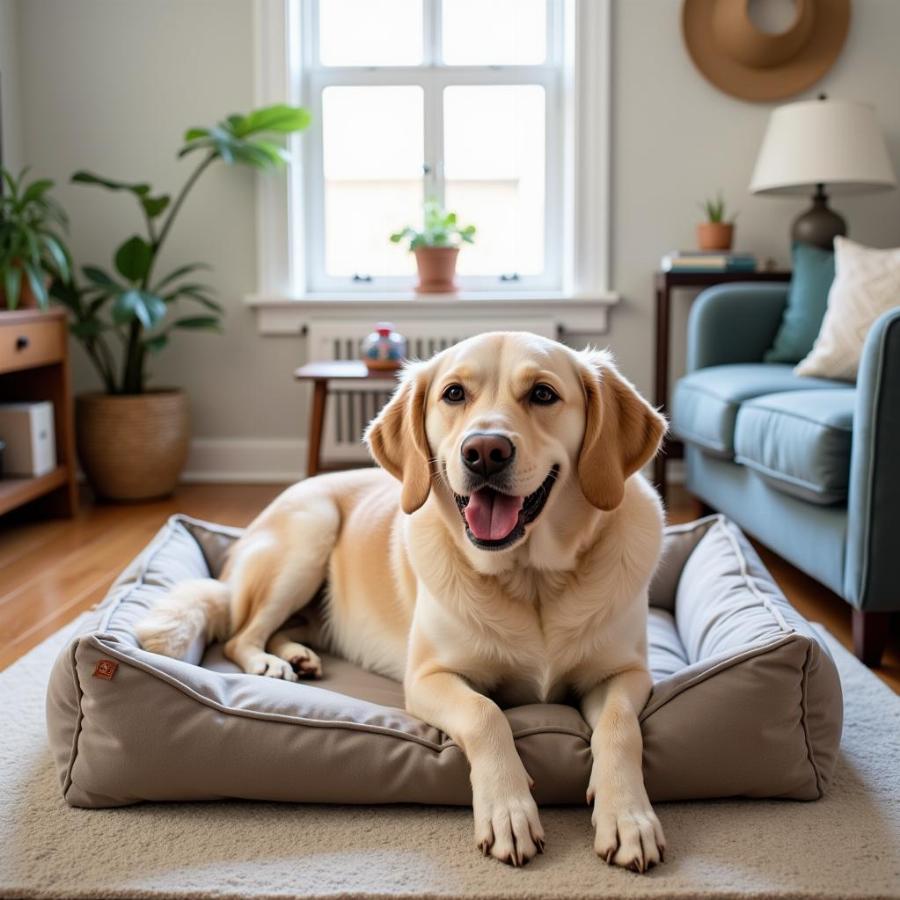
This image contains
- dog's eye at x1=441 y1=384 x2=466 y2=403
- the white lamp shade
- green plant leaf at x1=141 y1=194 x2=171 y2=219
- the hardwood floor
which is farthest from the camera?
green plant leaf at x1=141 y1=194 x2=171 y2=219

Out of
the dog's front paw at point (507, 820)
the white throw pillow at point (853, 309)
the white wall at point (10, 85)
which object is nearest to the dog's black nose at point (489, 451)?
the dog's front paw at point (507, 820)

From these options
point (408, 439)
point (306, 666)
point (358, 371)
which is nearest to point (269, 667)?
point (306, 666)

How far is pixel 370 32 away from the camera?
14.8ft

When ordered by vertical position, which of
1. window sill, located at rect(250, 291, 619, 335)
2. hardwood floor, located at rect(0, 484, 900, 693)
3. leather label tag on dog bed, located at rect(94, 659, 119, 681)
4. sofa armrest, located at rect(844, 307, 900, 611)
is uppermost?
window sill, located at rect(250, 291, 619, 335)

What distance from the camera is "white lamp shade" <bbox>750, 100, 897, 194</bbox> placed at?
3.75 m

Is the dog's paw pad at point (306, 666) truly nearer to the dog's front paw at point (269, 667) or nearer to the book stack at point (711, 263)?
the dog's front paw at point (269, 667)

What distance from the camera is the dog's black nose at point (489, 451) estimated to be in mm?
1380

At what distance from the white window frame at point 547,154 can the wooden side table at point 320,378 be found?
0.89 meters

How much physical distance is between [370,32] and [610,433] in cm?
350

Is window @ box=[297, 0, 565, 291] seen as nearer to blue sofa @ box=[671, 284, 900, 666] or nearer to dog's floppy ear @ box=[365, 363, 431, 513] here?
blue sofa @ box=[671, 284, 900, 666]

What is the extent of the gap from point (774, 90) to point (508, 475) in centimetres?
345

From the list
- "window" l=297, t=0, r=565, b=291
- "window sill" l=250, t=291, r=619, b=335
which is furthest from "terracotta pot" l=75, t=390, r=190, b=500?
"window" l=297, t=0, r=565, b=291

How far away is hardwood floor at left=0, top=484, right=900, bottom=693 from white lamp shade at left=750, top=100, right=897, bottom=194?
1.27 meters

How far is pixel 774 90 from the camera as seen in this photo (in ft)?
13.9
